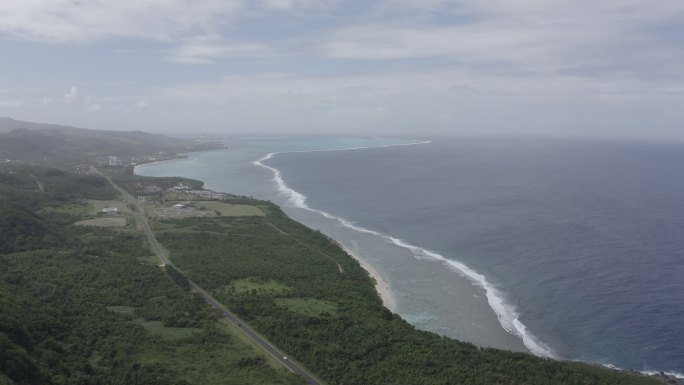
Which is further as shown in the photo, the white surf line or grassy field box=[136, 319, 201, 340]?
the white surf line

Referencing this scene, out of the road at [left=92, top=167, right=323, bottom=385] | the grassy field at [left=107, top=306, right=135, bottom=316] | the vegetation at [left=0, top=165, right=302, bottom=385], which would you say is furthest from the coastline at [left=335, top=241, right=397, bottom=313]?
the grassy field at [left=107, top=306, right=135, bottom=316]

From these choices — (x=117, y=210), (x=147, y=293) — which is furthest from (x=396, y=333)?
(x=117, y=210)

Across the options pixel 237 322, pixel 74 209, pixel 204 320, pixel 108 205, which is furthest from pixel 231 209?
pixel 237 322

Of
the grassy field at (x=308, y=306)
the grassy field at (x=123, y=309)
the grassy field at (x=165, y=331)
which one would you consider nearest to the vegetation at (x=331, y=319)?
the grassy field at (x=308, y=306)

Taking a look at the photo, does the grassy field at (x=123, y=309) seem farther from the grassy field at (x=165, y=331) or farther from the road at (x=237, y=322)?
the road at (x=237, y=322)

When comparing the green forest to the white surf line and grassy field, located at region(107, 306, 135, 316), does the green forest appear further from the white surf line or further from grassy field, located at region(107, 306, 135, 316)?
the white surf line
